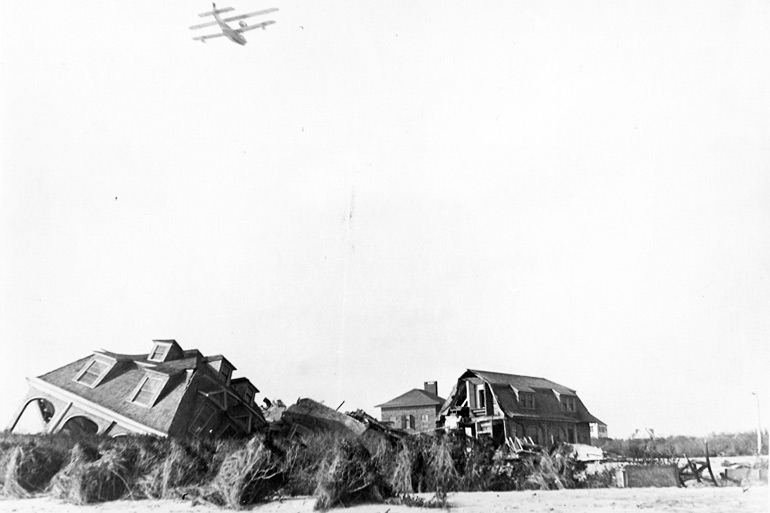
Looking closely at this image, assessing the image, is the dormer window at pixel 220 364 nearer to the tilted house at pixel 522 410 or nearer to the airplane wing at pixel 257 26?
the airplane wing at pixel 257 26

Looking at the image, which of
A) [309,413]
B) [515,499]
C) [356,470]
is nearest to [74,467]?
[356,470]

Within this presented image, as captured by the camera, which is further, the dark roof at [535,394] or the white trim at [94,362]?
the dark roof at [535,394]

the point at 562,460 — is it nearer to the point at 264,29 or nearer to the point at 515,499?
the point at 515,499

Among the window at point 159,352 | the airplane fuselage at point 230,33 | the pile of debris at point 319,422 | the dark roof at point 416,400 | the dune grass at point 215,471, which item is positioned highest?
the airplane fuselage at point 230,33

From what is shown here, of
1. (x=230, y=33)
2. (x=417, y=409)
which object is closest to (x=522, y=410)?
(x=417, y=409)

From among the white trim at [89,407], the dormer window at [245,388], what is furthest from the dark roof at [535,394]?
the white trim at [89,407]

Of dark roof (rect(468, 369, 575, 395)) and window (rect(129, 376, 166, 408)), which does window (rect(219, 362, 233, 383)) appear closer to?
window (rect(129, 376, 166, 408))
